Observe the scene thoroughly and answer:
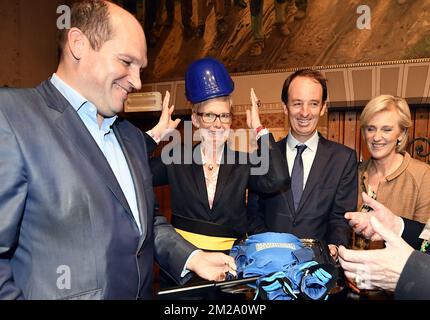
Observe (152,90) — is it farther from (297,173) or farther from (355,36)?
(297,173)

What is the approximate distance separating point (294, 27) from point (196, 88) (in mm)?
4051

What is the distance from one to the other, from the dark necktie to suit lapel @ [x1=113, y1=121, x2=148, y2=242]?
48.3 inches

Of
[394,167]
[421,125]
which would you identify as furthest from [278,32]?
[394,167]

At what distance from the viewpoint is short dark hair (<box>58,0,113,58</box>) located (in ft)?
4.86

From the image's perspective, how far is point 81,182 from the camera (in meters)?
1.27

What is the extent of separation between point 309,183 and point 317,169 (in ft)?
0.38

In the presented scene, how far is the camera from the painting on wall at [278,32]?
5172 millimetres

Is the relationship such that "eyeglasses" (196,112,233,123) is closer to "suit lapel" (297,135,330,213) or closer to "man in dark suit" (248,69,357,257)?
"man in dark suit" (248,69,357,257)

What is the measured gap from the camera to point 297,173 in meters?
2.60

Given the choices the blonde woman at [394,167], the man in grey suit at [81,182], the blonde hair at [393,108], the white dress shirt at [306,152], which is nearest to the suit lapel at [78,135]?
the man in grey suit at [81,182]

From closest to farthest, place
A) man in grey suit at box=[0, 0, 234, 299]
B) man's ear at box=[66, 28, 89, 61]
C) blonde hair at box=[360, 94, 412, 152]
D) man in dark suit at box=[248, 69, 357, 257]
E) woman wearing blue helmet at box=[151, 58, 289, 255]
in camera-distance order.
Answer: man in grey suit at box=[0, 0, 234, 299] < man's ear at box=[66, 28, 89, 61] < woman wearing blue helmet at box=[151, 58, 289, 255] < man in dark suit at box=[248, 69, 357, 257] < blonde hair at box=[360, 94, 412, 152]

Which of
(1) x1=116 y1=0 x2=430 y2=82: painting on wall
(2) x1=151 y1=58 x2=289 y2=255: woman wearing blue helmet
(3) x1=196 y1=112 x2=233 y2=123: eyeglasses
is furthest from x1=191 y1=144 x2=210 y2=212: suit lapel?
(1) x1=116 y1=0 x2=430 y2=82: painting on wall

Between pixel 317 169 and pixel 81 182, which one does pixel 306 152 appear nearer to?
pixel 317 169

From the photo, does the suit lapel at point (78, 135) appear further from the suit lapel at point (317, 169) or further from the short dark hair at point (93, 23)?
the suit lapel at point (317, 169)
